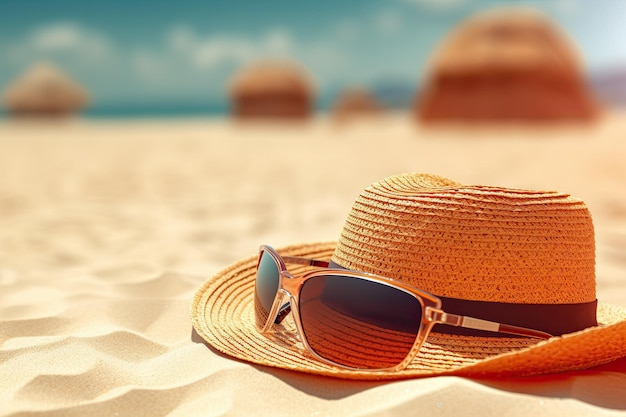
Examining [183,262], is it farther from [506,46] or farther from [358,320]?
[506,46]

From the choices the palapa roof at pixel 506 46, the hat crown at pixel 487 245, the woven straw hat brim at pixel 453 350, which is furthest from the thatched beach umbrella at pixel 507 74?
the hat crown at pixel 487 245

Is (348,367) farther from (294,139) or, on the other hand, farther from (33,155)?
(294,139)

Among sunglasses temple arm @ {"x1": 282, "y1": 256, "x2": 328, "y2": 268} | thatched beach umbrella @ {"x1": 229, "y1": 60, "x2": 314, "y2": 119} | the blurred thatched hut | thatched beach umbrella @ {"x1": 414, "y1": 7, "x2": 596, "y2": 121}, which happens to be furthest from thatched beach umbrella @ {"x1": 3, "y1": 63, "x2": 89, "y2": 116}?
sunglasses temple arm @ {"x1": 282, "y1": 256, "x2": 328, "y2": 268}

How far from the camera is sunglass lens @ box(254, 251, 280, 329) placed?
1585 mm

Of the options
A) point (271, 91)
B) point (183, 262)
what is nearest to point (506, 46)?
point (271, 91)

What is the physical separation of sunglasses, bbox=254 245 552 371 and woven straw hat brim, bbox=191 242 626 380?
36 mm

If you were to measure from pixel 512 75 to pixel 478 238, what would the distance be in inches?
476

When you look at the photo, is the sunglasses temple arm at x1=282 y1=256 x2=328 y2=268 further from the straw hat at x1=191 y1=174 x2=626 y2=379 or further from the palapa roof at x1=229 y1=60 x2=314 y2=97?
the palapa roof at x1=229 y1=60 x2=314 y2=97

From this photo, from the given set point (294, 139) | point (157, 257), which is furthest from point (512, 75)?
point (157, 257)

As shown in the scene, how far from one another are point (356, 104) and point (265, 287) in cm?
2344

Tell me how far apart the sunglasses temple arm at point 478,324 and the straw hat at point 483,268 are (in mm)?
26

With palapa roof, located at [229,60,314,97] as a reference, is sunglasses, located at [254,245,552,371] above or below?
below

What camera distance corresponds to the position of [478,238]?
1.45 metres

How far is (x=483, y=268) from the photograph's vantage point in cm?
143
